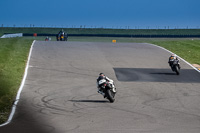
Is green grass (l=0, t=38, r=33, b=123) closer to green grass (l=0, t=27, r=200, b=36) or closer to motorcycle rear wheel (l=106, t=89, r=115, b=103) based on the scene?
motorcycle rear wheel (l=106, t=89, r=115, b=103)

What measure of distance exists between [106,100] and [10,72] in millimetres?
8323

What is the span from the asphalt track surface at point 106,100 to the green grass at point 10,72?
1.70ft

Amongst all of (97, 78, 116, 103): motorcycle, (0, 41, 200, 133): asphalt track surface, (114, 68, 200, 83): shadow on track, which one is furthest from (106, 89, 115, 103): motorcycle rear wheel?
(114, 68, 200, 83): shadow on track

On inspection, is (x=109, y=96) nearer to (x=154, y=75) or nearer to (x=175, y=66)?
(x=154, y=75)

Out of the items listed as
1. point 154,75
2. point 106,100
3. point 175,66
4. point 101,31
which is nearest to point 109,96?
point 106,100

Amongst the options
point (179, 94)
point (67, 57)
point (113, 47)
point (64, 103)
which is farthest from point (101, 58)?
point (64, 103)

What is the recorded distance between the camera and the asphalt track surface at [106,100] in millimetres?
13281

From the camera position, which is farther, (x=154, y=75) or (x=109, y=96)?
(x=154, y=75)

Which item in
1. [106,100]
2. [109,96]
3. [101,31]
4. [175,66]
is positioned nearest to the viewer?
[109,96]

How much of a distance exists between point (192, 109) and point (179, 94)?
3.27 metres

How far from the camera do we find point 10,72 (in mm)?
24156

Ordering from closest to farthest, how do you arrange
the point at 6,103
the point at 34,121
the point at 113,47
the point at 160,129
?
1. the point at 160,129
2. the point at 34,121
3. the point at 6,103
4. the point at 113,47

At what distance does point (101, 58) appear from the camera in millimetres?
31141

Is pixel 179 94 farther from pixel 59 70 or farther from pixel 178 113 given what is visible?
pixel 59 70
